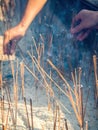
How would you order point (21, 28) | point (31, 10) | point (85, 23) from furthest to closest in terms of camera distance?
point (31, 10)
point (21, 28)
point (85, 23)

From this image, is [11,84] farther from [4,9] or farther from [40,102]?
[4,9]

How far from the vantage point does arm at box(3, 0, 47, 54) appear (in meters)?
1.90

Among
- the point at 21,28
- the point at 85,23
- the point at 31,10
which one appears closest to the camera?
the point at 85,23

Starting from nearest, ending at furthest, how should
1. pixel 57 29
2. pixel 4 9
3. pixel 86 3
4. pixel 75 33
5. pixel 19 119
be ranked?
pixel 19 119, pixel 75 33, pixel 86 3, pixel 57 29, pixel 4 9

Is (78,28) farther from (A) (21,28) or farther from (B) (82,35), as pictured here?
(A) (21,28)

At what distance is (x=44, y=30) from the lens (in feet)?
8.70

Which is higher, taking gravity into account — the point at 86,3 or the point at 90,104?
the point at 86,3

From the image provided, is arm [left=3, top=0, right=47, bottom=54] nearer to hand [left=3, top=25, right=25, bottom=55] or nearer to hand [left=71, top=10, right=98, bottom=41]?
hand [left=3, top=25, right=25, bottom=55]

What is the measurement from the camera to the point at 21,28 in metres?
2.01

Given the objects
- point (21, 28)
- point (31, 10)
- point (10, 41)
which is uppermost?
point (31, 10)

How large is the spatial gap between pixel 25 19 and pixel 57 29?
1.98ft

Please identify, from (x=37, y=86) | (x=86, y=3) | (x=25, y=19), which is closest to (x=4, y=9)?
(x=25, y=19)

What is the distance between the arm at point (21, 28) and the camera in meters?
1.90

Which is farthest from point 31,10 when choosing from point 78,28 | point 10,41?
point 78,28
